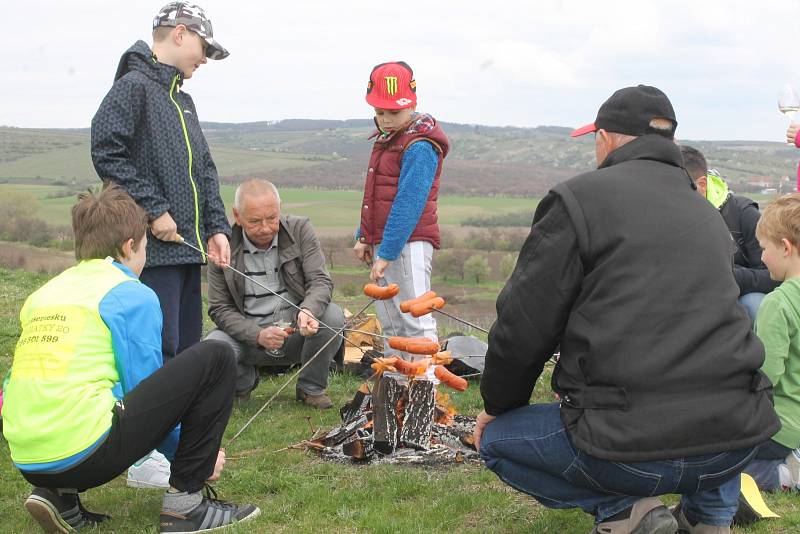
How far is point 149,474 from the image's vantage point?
14.3 ft

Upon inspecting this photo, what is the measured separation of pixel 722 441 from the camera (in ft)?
9.64

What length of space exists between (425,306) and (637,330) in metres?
1.98

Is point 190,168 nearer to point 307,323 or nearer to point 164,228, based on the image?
point 164,228

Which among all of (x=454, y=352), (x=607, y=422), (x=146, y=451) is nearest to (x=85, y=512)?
(x=146, y=451)

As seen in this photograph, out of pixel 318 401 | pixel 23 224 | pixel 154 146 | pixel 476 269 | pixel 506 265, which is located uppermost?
pixel 154 146

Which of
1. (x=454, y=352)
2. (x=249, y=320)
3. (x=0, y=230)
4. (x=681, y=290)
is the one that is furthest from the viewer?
(x=0, y=230)

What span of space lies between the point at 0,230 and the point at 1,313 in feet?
63.1

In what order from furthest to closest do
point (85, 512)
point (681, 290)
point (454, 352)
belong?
point (454, 352), point (85, 512), point (681, 290)

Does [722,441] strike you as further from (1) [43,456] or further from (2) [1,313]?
(2) [1,313]

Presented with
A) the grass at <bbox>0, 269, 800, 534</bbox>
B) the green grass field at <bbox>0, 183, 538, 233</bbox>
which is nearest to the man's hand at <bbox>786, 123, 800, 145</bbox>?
the grass at <bbox>0, 269, 800, 534</bbox>

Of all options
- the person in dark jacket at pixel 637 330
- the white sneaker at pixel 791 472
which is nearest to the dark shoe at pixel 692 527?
the person in dark jacket at pixel 637 330

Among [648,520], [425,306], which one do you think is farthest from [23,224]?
[648,520]

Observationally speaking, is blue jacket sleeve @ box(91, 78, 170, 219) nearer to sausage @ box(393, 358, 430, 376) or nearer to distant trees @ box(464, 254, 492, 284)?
sausage @ box(393, 358, 430, 376)

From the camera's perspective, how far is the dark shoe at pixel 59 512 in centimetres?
356
